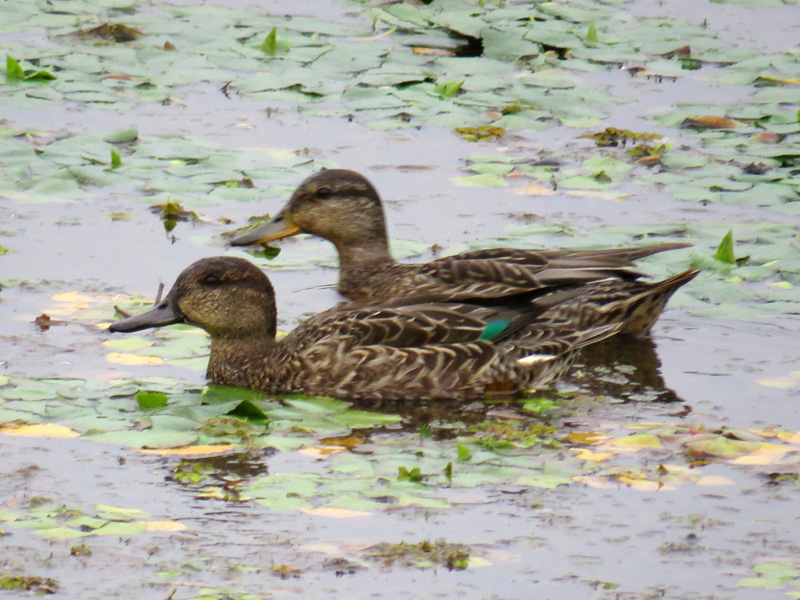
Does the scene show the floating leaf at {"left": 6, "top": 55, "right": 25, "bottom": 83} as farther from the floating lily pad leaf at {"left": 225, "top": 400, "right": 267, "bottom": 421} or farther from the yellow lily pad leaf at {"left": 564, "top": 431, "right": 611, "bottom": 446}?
the yellow lily pad leaf at {"left": 564, "top": 431, "right": 611, "bottom": 446}

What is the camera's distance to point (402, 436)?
7109 mm

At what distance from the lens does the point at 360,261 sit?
9.27 m

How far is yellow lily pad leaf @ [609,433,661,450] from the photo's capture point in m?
7.02

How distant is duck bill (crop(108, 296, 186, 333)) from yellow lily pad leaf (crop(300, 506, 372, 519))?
1.92m

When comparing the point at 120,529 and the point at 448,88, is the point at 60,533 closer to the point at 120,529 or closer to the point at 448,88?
the point at 120,529

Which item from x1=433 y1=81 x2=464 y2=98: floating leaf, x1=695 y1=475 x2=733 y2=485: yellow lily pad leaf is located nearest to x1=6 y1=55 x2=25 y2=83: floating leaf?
x1=433 y1=81 x2=464 y2=98: floating leaf

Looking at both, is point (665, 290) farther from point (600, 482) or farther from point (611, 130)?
point (611, 130)

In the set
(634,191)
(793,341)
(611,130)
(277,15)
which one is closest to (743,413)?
(793,341)

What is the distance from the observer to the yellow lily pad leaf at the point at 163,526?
5902mm

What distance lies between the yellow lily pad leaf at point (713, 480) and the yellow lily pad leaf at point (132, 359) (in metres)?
2.85

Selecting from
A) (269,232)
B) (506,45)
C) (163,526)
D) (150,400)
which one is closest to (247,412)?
(150,400)

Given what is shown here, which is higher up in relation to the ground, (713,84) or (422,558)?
(713,84)

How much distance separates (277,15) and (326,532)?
8.95m

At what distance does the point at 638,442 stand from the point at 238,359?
2104 mm
